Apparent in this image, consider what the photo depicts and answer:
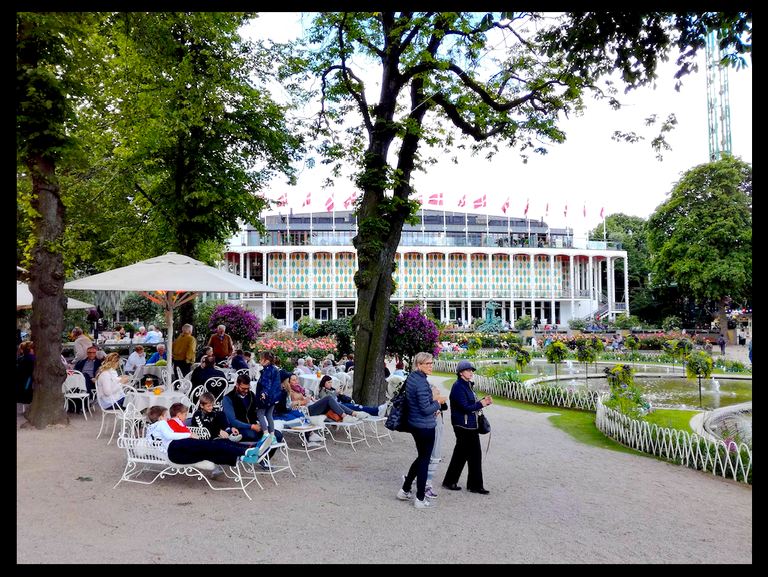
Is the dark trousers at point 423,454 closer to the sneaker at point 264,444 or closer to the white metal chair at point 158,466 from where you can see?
the sneaker at point 264,444

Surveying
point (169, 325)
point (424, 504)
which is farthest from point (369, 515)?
point (169, 325)

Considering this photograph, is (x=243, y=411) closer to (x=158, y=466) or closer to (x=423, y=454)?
(x=158, y=466)

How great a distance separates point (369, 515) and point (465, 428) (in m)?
1.37

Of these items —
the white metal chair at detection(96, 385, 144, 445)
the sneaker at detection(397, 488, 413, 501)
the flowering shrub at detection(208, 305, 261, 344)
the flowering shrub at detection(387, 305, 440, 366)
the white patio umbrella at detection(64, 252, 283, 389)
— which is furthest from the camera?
the flowering shrub at detection(208, 305, 261, 344)

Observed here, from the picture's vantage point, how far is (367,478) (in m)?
6.38

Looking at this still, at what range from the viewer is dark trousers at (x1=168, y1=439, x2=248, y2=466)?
5449 millimetres

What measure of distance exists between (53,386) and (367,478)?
16.1 ft

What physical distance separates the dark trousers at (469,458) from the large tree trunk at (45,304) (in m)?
5.82

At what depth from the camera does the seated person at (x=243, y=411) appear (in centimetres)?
624

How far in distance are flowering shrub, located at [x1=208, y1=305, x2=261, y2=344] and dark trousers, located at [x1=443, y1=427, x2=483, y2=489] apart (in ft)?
39.8

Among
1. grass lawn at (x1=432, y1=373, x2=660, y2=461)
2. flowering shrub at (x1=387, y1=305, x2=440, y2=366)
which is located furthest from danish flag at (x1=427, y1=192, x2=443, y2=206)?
flowering shrub at (x1=387, y1=305, x2=440, y2=366)

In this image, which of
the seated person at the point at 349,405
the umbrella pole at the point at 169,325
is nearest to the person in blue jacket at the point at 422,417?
the seated person at the point at 349,405

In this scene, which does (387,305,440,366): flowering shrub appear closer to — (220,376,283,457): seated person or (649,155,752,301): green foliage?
(220,376,283,457): seated person
